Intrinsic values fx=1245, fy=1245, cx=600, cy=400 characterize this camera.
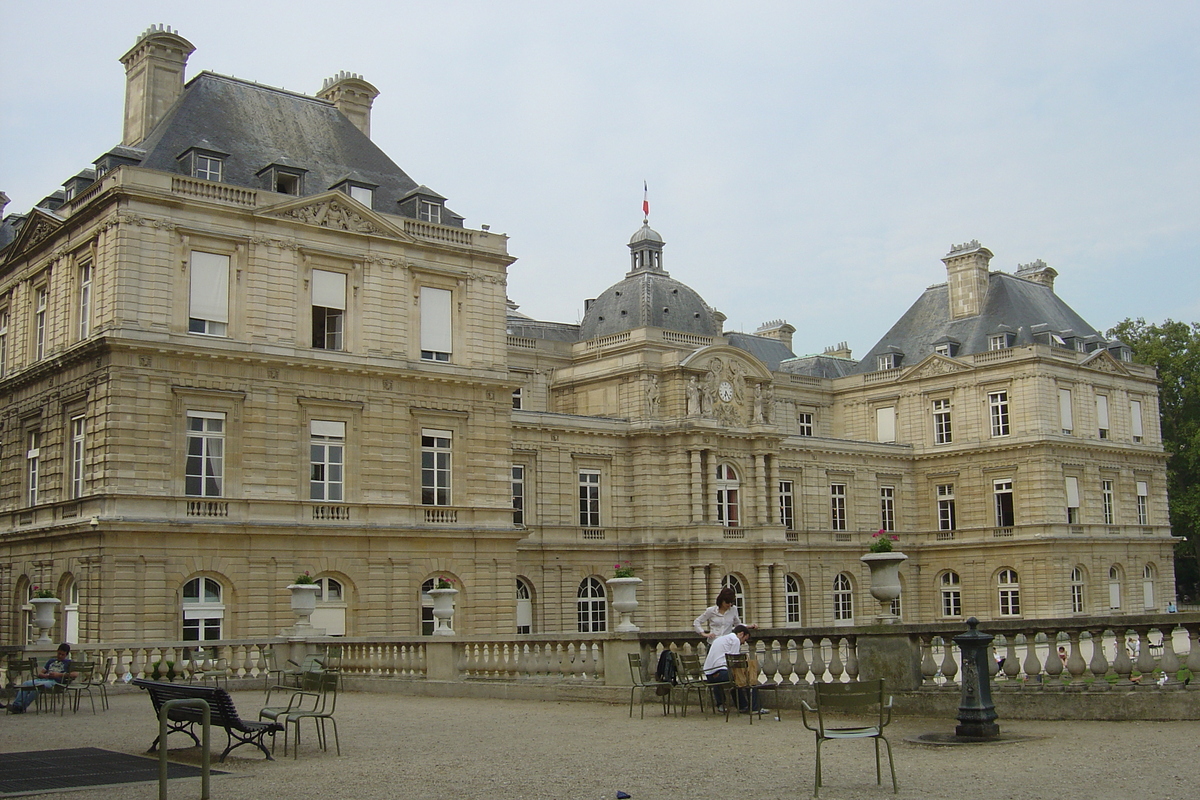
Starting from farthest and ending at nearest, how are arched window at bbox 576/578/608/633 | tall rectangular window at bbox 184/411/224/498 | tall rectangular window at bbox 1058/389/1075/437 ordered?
1. tall rectangular window at bbox 1058/389/1075/437
2. arched window at bbox 576/578/608/633
3. tall rectangular window at bbox 184/411/224/498

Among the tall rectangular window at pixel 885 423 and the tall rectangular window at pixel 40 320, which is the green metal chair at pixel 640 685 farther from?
the tall rectangular window at pixel 885 423

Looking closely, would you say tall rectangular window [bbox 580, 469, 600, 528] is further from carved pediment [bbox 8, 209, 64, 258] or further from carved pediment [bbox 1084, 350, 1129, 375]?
carved pediment [bbox 1084, 350, 1129, 375]

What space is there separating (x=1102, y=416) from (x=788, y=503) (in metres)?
13.6

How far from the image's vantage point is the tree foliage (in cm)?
5372

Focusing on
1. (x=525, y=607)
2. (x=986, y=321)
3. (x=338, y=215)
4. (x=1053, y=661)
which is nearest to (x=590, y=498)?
(x=525, y=607)

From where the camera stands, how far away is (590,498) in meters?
39.0

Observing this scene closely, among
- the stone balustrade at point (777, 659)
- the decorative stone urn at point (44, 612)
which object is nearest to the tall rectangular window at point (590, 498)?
the stone balustrade at point (777, 659)

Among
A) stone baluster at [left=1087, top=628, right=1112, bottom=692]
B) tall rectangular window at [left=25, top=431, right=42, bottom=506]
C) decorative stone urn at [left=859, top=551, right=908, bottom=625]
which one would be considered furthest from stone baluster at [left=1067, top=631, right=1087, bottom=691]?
tall rectangular window at [left=25, top=431, right=42, bottom=506]

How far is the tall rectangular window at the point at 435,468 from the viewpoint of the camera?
2911cm

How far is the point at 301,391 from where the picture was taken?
2734cm

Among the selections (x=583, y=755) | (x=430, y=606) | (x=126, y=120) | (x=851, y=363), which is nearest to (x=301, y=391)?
(x=430, y=606)

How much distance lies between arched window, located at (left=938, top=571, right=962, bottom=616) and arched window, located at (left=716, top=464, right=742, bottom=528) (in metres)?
11.9

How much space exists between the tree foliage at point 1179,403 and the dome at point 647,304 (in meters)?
21.7

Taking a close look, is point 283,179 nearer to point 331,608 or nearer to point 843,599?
point 331,608
